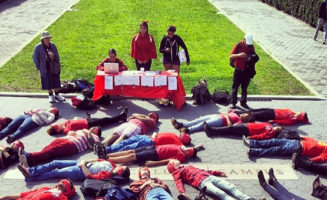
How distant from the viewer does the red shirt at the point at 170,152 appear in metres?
8.01

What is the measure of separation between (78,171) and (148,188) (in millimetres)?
1508

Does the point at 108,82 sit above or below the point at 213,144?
above

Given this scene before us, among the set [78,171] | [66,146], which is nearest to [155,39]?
[66,146]

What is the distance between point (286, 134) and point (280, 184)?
5.25 ft

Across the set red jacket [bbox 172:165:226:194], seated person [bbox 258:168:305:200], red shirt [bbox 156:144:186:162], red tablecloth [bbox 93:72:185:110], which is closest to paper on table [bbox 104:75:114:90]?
red tablecloth [bbox 93:72:185:110]

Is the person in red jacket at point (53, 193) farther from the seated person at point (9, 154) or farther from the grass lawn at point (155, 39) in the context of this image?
the grass lawn at point (155, 39)

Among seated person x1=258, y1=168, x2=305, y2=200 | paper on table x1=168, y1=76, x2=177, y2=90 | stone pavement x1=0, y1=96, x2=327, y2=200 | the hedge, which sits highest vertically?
the hedge

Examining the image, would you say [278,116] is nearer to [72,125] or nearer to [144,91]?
[144,91]

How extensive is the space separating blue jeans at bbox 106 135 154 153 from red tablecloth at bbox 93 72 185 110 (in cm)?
253

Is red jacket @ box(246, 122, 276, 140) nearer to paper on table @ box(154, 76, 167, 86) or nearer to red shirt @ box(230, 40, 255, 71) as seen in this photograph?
red shirt @ box(230, 40, 255, 71)

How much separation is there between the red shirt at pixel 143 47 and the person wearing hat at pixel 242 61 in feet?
8.03

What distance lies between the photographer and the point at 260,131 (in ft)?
29.1

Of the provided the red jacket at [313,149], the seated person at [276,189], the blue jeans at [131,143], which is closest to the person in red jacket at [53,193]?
the blue jeans at [131,143]

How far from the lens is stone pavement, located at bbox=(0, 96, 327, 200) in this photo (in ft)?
24.1
